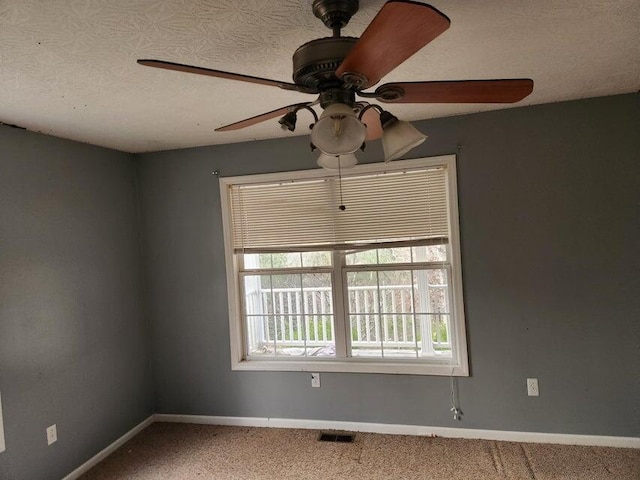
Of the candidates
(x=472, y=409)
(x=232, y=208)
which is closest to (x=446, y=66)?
(x=232, y=208)

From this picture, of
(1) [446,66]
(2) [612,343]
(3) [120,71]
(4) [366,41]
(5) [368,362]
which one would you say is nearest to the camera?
(4) [366,41]

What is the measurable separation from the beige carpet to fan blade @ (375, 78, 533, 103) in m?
2.26

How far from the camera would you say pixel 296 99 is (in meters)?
2.30

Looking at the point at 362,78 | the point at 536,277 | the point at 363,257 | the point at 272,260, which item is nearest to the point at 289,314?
the point at 272,260

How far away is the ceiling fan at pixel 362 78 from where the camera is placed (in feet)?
3.01

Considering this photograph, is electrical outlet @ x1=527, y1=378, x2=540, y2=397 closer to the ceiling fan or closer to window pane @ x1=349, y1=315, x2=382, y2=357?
window pane @ x1=349, y1=315, x2=382, y2=357

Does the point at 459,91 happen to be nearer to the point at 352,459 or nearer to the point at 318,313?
the point at 318,313

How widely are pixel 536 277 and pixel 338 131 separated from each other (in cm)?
224

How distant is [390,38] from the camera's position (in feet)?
3.12

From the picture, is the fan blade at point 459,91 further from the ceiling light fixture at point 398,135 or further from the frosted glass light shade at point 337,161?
the frosted glass light shade at point 337,161

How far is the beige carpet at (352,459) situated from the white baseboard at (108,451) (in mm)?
54

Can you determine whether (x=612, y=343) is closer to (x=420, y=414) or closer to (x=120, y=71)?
(x=420, y=414)

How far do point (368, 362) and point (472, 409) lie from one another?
806mm

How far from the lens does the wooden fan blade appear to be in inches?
60.7
